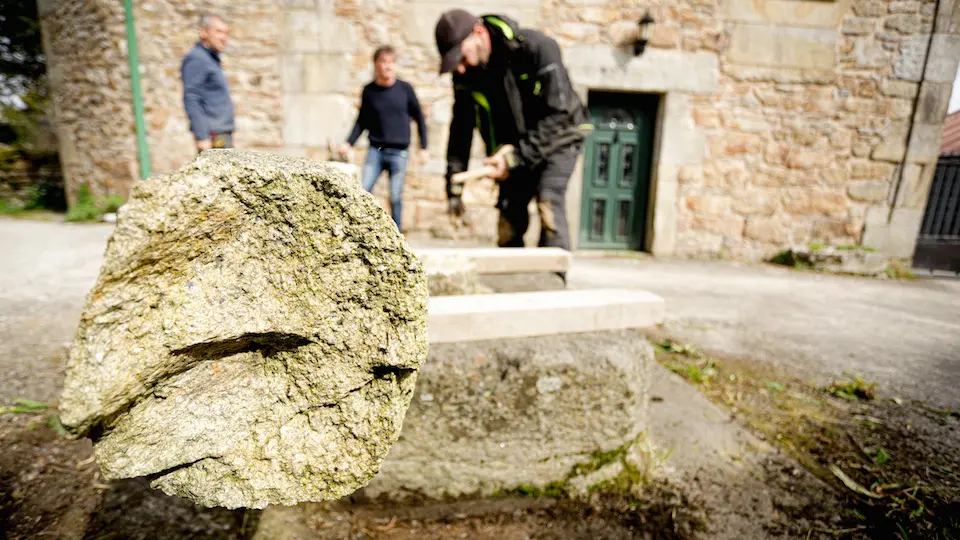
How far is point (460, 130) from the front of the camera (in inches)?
121

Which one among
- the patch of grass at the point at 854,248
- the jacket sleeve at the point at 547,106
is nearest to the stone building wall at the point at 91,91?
the jacket sleeve at the point at 547,106

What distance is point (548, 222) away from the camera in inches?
112

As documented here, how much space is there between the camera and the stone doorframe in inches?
195

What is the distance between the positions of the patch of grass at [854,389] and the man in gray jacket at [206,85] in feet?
13.9

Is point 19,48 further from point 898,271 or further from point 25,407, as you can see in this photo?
point 898,271

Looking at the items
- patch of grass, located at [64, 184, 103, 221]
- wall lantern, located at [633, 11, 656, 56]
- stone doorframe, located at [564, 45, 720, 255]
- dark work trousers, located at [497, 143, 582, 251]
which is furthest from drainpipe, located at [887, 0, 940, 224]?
patch of grass, located at [64, 184, 103, 221]

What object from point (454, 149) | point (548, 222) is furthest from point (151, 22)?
point (548, 222)

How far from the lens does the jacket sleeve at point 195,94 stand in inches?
144

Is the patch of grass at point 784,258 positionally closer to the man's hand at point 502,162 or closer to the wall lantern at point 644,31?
the wall lantern at point 644,31

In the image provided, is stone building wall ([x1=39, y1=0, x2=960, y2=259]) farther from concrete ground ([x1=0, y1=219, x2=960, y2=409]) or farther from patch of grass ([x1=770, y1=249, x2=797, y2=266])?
concrete ground ([x1=0, y1=219, x2=960, y2=409])

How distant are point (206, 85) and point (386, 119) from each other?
1404mm

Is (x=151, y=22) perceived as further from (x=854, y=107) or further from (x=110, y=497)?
(x=854, y=107)

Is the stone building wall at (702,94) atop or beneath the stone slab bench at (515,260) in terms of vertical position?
atop

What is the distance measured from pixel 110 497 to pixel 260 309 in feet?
3.67
